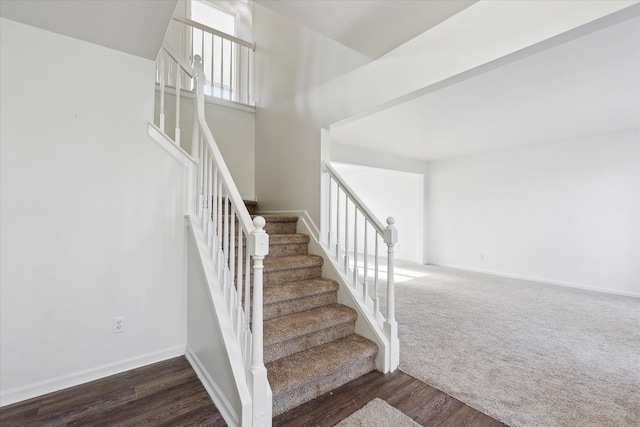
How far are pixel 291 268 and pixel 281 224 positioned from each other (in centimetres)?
67

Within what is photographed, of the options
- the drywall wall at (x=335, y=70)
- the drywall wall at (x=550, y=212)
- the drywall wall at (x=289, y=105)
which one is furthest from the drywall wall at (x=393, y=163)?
the drywall wall at (x=335, y=70)

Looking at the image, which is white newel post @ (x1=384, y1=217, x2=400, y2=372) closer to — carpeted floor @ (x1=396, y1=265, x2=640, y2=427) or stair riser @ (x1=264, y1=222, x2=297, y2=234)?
carpeted floor @ (x1=396, y1=265, x2=640, y2=427)

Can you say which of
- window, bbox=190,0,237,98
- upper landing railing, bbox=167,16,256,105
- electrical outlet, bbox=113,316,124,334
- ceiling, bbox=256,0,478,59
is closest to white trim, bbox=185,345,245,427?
electrical outlet, bbox=113,316,124,334

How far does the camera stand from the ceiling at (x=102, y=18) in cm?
164

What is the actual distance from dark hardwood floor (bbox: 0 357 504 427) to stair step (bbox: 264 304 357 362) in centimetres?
35

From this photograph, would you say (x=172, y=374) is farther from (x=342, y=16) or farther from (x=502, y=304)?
(x=502, y=304)

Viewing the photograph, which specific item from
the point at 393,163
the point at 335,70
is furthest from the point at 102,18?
the point at 393,163

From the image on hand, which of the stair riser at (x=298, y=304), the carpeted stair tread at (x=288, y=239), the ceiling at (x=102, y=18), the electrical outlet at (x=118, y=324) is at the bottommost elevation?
the electrical outlet at (x=118, y=324)

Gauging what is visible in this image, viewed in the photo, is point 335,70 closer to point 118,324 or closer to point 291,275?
point 291,275

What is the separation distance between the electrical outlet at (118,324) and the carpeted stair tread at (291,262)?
111 cm

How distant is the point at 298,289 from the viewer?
7.62 feet

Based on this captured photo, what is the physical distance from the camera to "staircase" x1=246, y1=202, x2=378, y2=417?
176cm

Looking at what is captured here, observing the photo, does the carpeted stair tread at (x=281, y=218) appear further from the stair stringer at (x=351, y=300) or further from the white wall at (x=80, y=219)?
the white wall at (x=80, y=219)

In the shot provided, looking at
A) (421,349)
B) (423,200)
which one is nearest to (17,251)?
(421,349)
